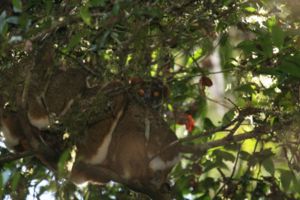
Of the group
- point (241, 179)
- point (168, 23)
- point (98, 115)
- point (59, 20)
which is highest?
point (59, 20)

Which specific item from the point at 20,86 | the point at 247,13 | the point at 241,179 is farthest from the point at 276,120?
the point at 20,86

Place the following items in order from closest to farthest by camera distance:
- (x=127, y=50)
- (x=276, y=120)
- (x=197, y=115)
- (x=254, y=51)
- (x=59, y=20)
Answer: (x=59, y=20)
(x=127, y=50)
(x=254, y=51)
(x=276, y=120)
(x=197, y=115)

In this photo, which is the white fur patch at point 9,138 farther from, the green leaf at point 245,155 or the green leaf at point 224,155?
the green leaf at point 245,155

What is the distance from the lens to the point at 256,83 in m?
3.65

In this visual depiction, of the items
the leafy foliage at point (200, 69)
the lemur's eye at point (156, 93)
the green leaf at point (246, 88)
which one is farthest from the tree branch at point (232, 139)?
the lemur's eye at point (156, 93)

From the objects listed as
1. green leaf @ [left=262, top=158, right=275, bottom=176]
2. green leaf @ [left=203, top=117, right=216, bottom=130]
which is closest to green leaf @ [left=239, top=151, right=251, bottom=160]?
green leaf @ [left=262, top=158, right=275, bottom=176]

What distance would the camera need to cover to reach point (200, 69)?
3.71m

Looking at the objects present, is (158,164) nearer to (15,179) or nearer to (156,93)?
(156,93)

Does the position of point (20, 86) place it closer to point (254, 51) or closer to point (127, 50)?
point (127, 50)

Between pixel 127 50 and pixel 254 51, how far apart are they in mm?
836

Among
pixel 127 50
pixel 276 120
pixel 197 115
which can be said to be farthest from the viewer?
pixel 197 115

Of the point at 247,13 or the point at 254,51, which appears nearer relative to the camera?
the point at 254,51

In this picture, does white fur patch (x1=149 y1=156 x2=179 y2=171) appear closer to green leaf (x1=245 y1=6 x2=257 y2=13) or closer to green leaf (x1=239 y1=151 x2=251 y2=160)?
green leaf (x1=239 y1=151 x2=251 y2=160)

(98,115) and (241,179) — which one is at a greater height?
(98,115)
